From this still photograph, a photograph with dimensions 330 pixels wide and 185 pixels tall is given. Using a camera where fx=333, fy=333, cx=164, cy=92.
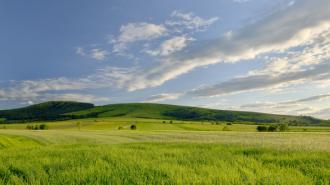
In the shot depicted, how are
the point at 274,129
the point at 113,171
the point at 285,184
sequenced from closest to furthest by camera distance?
1. the point at 285,184
2. the point at 113,171
3. the point at 274,129

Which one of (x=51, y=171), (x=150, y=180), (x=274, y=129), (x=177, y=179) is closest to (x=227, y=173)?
(x=177, y=179)

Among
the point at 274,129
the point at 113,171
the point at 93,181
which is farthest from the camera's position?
the point at 274,129

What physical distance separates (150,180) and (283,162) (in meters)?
4.66

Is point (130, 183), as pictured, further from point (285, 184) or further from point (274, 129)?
point (274, 129)

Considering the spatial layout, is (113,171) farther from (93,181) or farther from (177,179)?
(177,179)

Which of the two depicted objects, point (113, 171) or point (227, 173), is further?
point (113, 171)

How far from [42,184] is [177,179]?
3.25m

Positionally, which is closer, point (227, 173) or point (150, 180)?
point (150, 180)

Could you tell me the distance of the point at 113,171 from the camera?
8.77 metres

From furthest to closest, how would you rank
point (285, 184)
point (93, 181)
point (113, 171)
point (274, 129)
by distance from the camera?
point (274, 129) → point (113, 171) → point (93, 181) → point (285, 184)

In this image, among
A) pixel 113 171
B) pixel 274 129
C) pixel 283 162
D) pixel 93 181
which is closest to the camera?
pixel 93 181

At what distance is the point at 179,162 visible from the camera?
10.3 m

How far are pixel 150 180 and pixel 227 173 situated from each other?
1905 mm

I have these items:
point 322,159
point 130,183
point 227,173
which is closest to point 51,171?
point 130,183
